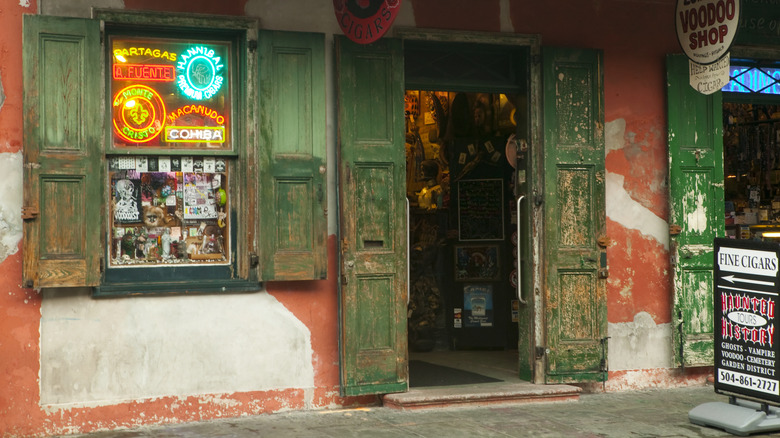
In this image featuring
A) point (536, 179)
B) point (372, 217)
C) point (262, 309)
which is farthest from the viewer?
point (536, 179)

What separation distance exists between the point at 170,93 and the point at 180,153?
49 centimetres

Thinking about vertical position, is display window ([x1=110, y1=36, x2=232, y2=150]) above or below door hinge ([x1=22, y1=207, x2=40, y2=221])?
above

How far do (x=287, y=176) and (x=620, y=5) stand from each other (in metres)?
3.67

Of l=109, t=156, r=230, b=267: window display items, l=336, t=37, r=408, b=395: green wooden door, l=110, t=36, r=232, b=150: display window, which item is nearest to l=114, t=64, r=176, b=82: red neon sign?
l=110, t=36, r=232, b=150: display window

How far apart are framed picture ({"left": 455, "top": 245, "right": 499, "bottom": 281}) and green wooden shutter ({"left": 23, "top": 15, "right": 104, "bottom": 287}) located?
195 inches

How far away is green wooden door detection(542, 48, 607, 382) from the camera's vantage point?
841cm

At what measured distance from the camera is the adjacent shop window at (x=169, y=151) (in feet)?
24.0

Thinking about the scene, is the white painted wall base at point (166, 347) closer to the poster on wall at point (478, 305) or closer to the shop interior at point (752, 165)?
the poster on wall at point (478, 305)

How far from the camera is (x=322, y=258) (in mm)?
7629

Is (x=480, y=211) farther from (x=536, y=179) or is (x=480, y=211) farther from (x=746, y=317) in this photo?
(x=746, y=317)

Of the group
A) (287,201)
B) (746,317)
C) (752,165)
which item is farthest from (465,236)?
(746,317)

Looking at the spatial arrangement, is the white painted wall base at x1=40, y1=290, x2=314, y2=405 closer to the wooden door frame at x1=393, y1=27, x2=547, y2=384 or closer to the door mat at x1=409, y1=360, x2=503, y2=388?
the door mat at x1=409, y1=360, x2=503, y2=388

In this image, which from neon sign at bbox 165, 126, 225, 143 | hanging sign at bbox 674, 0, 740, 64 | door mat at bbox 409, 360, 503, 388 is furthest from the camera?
door mat at bbox 409, 360, 503, 388

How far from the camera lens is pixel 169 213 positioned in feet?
24.6
